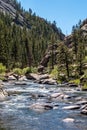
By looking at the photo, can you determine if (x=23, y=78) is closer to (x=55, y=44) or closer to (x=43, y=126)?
(x=55, y=44)

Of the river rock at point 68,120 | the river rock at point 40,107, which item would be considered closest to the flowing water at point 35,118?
the river rock at point 68,120

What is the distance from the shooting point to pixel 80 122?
29.2m

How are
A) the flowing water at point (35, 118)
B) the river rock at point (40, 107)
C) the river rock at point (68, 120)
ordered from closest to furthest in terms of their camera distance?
the flowing water at point (35, 118), the river rock at point (68, 120), the river rock at point (40, 107)

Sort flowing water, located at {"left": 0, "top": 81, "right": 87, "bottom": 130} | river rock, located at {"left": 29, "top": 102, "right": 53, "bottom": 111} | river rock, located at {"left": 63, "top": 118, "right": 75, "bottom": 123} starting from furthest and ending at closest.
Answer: river rock, located at {"left": 29, "top": 102, "right": 53, "bottom": 111} < river rock, located at {"left": 63, "top": 118, "right": 75, "bottom": 123} < flowing water, located at {"left": 0, "top": 81, "right": 87, "bottom": 130}

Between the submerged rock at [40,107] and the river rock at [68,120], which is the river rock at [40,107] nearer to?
the submerged rock at [40,107]

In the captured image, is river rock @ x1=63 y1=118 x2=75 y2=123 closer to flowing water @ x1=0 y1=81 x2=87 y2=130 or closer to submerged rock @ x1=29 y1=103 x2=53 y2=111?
flowing water @ x1=0 y1=81 x2=87 y2=130

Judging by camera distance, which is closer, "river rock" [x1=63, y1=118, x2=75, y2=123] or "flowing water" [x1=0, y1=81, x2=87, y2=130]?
"flowing water" [x1=0, y1=81, x2=87, y2=130]

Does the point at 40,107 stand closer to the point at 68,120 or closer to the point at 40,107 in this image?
the point at 40,107

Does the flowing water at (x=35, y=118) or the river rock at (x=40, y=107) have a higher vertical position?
the river rock at (x=40, y=107)

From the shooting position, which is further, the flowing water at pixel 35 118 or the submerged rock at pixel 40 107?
the submerged rock at pixel 40 107

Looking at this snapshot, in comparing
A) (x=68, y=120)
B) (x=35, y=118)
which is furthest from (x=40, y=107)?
(x=68, y=120)

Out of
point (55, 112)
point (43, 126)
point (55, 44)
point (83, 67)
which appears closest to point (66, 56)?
point (83, 67)

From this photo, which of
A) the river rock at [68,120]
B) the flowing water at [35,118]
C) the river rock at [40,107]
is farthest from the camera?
the river rock at [40,107]

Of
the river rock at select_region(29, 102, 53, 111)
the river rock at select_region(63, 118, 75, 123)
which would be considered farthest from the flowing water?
the river rock at select_region(29, 102, 53, 111)
